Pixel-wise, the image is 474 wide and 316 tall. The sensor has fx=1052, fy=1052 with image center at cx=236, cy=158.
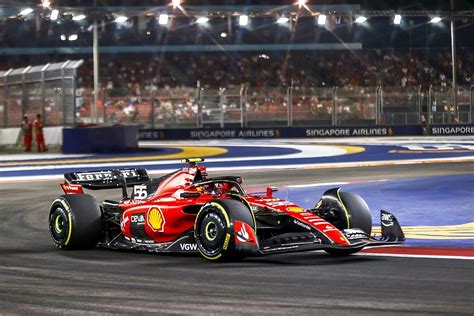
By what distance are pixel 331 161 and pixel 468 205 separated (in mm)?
14029

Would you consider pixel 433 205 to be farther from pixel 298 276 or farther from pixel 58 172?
pixel 58 172

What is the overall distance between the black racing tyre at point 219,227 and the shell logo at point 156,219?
771 mm

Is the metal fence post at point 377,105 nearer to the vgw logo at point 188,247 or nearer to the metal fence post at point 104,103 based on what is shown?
the metal fence post at point 104,103

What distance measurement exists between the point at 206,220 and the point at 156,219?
1016 mm

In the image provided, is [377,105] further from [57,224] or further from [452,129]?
[57,224]

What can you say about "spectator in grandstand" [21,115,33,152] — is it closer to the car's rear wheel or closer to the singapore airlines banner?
the singapore airlines banner

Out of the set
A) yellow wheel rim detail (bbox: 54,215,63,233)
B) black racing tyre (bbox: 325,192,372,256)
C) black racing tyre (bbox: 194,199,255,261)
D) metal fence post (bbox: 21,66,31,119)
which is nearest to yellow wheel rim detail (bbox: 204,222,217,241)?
black racing tyre (bbox: 194,199,255,261)

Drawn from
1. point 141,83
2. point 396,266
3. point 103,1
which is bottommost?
point 396,266

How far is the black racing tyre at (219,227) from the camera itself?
10211 mm

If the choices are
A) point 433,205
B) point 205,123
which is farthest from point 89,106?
point 433,205

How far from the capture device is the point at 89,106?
45.6 meters

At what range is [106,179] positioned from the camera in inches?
520

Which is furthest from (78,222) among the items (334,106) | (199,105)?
(334,106)

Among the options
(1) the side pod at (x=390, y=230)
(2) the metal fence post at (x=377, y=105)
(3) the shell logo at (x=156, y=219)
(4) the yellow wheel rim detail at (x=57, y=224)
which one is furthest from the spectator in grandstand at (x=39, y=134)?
(1) the side pod at (x=390, y=230)
